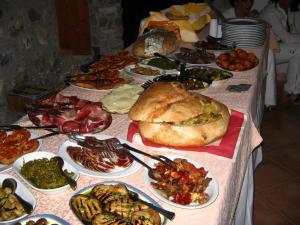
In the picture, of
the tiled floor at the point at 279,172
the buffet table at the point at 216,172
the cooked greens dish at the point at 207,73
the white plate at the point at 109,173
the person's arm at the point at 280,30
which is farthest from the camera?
the person's arm at the point at 280,30

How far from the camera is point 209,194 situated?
0.96 m

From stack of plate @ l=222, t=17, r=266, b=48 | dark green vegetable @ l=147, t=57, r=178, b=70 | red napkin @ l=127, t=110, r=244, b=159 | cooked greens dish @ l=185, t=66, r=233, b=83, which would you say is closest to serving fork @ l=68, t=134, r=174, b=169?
red napkin @ l=127, t=110, r=244, b=159

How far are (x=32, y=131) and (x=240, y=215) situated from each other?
1038mm

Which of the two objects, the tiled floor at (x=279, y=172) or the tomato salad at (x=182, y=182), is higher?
the tomato salad at (x=182, y=182)

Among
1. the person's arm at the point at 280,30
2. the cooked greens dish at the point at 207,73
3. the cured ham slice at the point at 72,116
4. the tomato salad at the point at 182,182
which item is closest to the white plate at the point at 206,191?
the tomato salad at the point at 182,182

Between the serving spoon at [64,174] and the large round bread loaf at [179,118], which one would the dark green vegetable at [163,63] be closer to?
the large round bread loaf at [179,118]

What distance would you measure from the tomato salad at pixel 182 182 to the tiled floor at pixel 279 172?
1.31 meters

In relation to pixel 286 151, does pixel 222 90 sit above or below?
above

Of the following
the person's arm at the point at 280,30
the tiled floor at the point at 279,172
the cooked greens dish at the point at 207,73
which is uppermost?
the cooked greens dish at the point at 207,73

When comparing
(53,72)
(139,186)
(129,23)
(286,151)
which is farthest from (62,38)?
(139,186)

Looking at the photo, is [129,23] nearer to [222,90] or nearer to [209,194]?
[222,90]

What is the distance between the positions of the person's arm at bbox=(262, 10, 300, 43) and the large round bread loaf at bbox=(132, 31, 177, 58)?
2028 millimetres

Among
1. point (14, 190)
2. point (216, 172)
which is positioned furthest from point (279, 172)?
point (14, 190)

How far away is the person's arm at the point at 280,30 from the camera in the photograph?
3916mm
